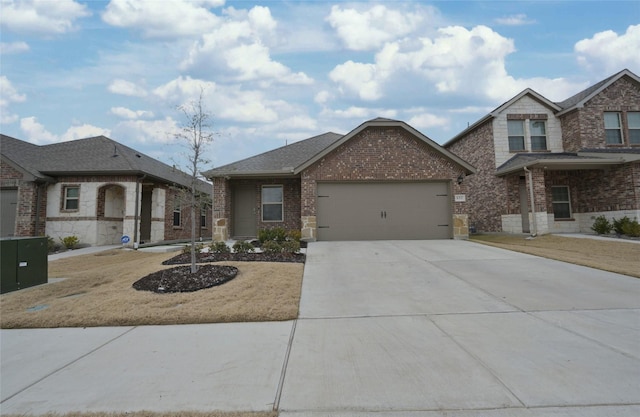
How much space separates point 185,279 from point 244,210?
833 cm

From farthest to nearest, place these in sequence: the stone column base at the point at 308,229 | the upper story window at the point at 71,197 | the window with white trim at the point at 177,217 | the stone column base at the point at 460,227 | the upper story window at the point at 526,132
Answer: the window with white trim at the point at 177,217 < the upper story window at the point at 526,132 < the upper story window at the point at 71,197 < the stone column base at the point at 460,227 < the stone column base at the point at 308,229

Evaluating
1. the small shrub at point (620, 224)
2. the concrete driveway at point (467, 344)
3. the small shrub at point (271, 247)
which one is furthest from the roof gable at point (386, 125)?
the concrete driveway at point (467, 344)

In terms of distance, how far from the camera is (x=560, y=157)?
49.1ft

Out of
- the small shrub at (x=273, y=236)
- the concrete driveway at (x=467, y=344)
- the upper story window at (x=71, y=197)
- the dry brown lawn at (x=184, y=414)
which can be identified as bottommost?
the dry brown lawn at (x=184, y=414)

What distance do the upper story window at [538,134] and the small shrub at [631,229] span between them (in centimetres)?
539

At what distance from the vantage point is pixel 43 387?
3176 millimetres

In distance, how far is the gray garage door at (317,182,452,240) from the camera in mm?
13352

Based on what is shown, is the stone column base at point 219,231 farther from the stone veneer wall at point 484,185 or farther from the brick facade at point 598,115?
the brick facade at point 598,115

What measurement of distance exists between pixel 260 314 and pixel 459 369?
2890mm

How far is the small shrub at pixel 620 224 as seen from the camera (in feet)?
41.8

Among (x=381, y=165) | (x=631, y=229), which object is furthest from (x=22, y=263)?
(x=631, y=229)

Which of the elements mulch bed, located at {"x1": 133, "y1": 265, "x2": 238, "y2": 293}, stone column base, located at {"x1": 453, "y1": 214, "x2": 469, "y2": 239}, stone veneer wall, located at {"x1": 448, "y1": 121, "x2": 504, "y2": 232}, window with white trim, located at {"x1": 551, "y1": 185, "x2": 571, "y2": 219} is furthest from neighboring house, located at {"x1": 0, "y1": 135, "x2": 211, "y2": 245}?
window with white trim, located at {"x1": 551, "y1": 185, "x2": 571, "y2": 219}

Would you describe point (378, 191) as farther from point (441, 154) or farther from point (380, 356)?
point (380, 356)

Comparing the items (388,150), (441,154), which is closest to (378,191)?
(388,150)
